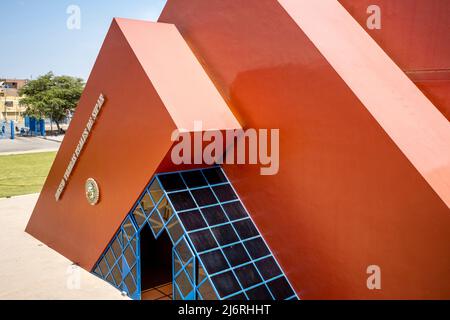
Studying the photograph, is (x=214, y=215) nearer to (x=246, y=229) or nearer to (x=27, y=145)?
(x=246, y=229)

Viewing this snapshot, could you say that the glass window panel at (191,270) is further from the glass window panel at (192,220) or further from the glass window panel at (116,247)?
the glass window panel at (116,247)

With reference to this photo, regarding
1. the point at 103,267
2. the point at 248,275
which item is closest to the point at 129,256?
the point at 103,267

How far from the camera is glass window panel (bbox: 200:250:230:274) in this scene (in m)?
7.15

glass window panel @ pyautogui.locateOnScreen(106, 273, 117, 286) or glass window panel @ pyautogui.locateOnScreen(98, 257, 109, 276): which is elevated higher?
glass window panel @ pyautogui.locateOnScreen(98, 257, 109, 276)

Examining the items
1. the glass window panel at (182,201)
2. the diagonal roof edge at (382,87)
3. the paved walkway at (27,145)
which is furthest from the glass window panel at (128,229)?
the paved walkway at (27,145)

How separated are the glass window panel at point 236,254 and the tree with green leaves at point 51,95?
124 ft

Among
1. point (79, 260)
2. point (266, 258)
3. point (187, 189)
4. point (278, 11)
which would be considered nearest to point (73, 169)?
point (79, 260)

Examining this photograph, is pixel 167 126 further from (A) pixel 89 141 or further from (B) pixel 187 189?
(A) pixel 89 141

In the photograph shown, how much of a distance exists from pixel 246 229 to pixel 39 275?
5601 millimetres

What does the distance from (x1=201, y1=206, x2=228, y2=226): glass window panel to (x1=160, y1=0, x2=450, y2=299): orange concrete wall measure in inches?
26.2

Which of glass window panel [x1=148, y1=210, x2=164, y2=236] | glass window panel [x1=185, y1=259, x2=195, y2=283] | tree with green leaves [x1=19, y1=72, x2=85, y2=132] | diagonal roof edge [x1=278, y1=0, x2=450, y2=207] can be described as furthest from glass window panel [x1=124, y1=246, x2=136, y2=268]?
tree with green leaves [x1=19, y1=72, x2=85, y2=132]

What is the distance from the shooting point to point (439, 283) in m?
5.64

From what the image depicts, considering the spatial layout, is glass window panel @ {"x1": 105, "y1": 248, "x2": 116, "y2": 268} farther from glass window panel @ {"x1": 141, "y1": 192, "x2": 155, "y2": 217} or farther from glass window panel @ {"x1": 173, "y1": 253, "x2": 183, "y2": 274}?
glass window panel @ {"x1": 173, "y1": 253, "x2": 183, "y2": 274}

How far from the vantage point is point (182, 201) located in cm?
Answer: 778
